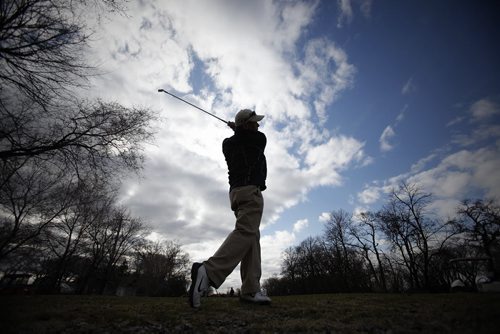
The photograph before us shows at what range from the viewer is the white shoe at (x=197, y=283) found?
2.50 metres

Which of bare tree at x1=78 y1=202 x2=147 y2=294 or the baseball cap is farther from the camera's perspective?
bare tree at x1=78 y1=202 x2=147 y2=294

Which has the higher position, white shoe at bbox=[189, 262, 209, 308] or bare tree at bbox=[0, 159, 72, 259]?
bare tree at bbox=[0, 159, 72, 259]

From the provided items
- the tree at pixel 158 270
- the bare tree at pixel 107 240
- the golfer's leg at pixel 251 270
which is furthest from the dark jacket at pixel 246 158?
the tree at pixel 158 270

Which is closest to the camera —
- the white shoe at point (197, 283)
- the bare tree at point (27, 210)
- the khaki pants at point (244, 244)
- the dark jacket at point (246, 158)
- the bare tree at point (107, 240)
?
the white shoe at point (197, 283)

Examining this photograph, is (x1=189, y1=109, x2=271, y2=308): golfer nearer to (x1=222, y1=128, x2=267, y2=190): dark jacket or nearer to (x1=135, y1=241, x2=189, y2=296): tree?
(x1=222, y1=128, x2=267, y2=190): dark jacket

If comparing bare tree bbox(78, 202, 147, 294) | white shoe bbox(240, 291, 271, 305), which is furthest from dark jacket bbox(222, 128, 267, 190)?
bare tree bbox(78, 202, 147, 294)

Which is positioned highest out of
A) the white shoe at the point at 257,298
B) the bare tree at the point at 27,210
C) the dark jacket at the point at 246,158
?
the bare tree at the point at 27,210

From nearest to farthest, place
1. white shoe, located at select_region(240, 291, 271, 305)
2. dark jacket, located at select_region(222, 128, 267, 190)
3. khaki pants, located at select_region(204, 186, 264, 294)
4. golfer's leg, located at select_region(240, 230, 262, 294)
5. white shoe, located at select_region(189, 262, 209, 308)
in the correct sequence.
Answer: white shoe, located at select_region(189, 262, 209, 308), khaki pants, located at select_region(204, 186, 264, 294), white shoe, located at select_region(240, 291, 271, 305), golfer's leg, located at select_region(240, 230, 262, 294), dark jacket, located at select_region(222, 128, 267, 190)

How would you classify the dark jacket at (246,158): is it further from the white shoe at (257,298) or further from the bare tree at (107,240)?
the bare tree at (107,240)

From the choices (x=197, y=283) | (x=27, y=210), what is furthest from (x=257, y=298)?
(x=27, y=210)

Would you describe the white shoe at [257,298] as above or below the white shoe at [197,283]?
below

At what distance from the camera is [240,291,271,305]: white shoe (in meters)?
2.88

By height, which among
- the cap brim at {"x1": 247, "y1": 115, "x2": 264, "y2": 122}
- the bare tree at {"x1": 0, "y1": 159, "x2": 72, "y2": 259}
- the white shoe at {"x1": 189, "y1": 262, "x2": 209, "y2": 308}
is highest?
the bare tree at {"x1": 0, "y1": 159, "x2": 72, "y2": 259}

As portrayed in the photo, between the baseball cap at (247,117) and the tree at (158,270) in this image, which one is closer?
the baseball cap at (247,117)
